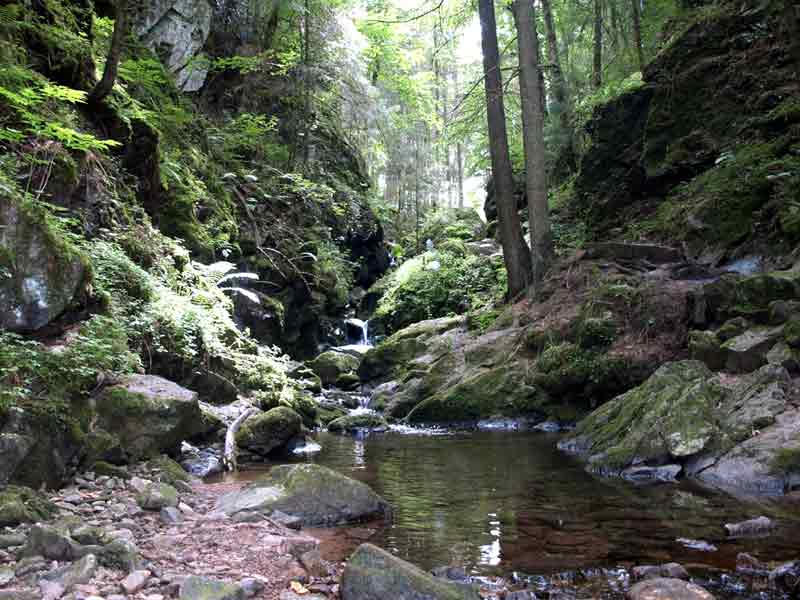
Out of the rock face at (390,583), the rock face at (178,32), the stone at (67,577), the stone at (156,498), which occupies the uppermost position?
the rock face at (178,32)

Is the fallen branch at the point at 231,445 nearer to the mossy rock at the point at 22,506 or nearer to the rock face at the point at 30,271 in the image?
the rock face at the point at 30,271

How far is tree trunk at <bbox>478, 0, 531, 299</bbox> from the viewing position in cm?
1470

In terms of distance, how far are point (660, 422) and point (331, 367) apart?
417 inches

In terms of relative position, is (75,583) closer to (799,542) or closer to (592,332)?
(799,542)

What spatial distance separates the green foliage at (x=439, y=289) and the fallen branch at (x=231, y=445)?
37.7 ft

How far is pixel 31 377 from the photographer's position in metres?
5.30

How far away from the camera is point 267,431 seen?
28.3 feet

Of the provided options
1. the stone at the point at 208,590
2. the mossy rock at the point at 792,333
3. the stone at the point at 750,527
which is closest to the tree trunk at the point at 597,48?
the mossy rock at the point at 792,333

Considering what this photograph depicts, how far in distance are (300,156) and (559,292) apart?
1103 centimetres

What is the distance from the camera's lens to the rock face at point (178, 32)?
1429 centimetres

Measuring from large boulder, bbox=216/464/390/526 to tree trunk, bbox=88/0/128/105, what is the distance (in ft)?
20.0

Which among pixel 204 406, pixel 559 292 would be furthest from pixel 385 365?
pixel 204 406

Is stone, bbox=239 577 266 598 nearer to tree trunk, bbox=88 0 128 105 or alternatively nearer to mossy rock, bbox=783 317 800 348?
mossy rock, bbox=783 317 800 348

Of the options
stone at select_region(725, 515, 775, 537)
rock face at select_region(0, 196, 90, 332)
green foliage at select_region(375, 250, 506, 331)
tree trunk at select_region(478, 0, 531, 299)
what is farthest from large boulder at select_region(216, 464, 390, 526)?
green foliage at select_region(375, 250, 506, 331)
